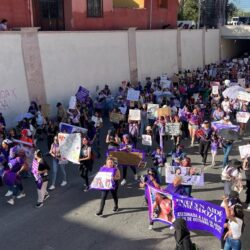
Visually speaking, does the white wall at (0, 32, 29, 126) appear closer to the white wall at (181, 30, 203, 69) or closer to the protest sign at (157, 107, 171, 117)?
the protest sign at (157, 107, 171, 117)

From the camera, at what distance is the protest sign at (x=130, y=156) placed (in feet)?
36.7

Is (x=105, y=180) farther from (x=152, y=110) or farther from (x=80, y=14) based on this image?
(x=80, y=14)

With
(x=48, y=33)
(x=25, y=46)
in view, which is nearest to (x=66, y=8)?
(x=48, y=33)

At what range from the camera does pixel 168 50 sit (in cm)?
2933

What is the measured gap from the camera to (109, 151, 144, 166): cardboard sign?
1120cm

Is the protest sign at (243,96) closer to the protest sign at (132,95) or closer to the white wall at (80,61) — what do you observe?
the protest sign at (132,95)

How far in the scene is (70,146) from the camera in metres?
11.0

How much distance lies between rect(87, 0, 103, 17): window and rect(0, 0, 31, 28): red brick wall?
456 centimetres

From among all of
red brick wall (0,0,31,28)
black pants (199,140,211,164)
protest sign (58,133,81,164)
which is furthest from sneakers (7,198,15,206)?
red brick wall (0,0,31,28)

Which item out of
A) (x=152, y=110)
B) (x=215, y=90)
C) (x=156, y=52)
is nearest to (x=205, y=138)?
(x=152, y=110)

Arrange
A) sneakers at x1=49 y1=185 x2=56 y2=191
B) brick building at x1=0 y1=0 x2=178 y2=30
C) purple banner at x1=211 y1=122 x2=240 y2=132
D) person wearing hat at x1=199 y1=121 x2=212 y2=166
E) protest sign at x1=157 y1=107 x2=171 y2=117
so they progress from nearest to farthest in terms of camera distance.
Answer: sneakers at x1=49 y1=185 x2=56 y2=191, person wearing hat at x1=199 y1=121 x2=212 y2=166, purple banner at x1=211 y1=122 x2=240 y2=132, protest sign at x1=157 y1=107 x2=171 y2=117, brick building at x1=0 y1=0 x2=178 y2=30

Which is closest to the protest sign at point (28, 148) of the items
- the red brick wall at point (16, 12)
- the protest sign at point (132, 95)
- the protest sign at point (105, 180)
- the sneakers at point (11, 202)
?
the sneakers at point (11, 202)

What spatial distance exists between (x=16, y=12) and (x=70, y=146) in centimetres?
1018

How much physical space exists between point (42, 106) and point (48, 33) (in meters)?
3.73
